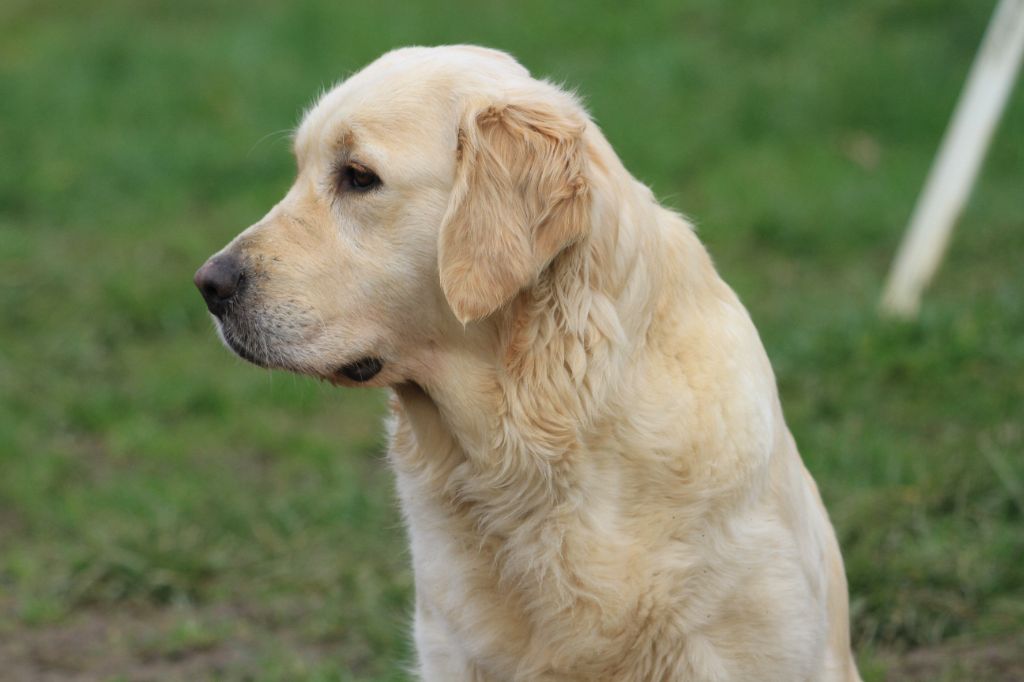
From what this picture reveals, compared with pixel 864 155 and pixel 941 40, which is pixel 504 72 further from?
pixel 941 40

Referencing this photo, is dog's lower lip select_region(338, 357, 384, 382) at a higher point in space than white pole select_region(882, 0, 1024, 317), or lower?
higher

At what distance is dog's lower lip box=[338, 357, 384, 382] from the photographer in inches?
117

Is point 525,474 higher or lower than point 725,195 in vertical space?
higher

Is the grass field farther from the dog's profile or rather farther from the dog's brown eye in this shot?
the dog's brown eye

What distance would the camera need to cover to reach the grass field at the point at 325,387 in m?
4.60

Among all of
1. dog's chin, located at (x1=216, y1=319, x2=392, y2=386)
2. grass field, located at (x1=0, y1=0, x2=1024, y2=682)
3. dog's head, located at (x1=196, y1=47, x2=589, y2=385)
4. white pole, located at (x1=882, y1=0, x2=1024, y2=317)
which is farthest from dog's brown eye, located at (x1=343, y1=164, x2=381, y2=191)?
white pole, located at (x1=882, y1=0, x2=1024, y2=317)

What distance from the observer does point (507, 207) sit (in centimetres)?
283

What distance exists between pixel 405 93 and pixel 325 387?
1.57 meters

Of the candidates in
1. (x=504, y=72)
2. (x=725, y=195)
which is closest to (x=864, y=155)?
(x=725, y=195)

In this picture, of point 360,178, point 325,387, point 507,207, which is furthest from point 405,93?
point 325,387

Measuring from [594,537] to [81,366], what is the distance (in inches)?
182

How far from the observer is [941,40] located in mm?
10242

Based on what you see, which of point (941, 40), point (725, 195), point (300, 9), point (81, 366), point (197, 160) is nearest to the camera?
point (81, 366)

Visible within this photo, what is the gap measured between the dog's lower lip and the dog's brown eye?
0.37m
